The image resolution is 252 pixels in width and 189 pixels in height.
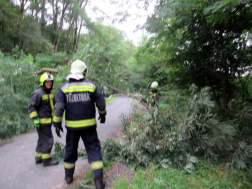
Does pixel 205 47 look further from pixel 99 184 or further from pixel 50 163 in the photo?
pixel 50 163

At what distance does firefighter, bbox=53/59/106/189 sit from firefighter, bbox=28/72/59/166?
0.85m

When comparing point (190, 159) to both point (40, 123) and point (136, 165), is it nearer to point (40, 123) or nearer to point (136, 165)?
point (136, 165)

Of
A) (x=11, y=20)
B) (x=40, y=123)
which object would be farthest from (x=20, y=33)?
(x=40, y=123)

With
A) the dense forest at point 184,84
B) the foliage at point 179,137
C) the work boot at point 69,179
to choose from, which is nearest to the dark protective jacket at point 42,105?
A: the dense forest at point 184,84

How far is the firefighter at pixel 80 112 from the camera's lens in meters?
2.43

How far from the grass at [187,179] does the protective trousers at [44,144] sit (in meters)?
1.57

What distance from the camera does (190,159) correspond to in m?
2.92

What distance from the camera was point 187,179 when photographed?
2.66 metres

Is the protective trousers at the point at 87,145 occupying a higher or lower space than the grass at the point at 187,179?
higher

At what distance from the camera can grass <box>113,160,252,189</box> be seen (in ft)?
8.11

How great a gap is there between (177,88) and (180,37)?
5.32 ft

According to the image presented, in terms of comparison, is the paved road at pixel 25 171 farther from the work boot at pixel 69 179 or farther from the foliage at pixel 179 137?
the foliage at pixel 179 137

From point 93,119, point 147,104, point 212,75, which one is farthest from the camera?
point 212,75

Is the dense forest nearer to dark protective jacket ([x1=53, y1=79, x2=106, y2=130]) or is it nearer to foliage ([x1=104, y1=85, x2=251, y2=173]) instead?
foliage ([x1=104, y1=85, x2=251, y2=173])
